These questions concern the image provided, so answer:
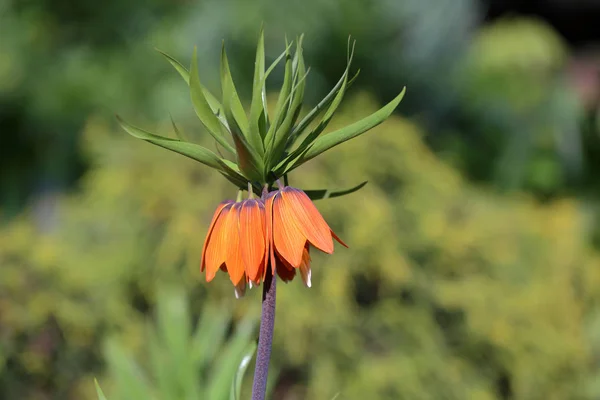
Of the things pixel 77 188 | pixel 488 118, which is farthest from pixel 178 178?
pixel 488 118

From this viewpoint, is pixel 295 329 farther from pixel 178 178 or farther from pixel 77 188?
pixel 77 188

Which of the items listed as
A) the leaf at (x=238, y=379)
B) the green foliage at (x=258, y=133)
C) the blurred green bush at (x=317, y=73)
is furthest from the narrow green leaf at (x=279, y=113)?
the blurred green bush at (x=317, y=73)

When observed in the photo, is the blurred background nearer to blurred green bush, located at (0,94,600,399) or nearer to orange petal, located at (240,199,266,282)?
blurred green bush, located at (0,94,600,399)

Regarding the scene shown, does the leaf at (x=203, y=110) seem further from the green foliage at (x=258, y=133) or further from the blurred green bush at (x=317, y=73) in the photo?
the blurred green bush at (x=317, y=73)

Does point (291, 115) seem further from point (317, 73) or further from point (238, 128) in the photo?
point (317, 73)

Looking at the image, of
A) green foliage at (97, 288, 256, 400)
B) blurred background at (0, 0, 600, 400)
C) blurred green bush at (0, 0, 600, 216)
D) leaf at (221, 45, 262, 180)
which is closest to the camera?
leaf at (221, 45, 262, 180)

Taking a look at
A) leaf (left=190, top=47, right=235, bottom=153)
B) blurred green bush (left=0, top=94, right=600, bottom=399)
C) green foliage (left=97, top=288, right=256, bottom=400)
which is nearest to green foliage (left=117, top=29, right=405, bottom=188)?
leaf (left=190, top=47, right=235, bottom=153)

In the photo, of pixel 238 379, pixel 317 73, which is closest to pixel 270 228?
pixel 238 379
